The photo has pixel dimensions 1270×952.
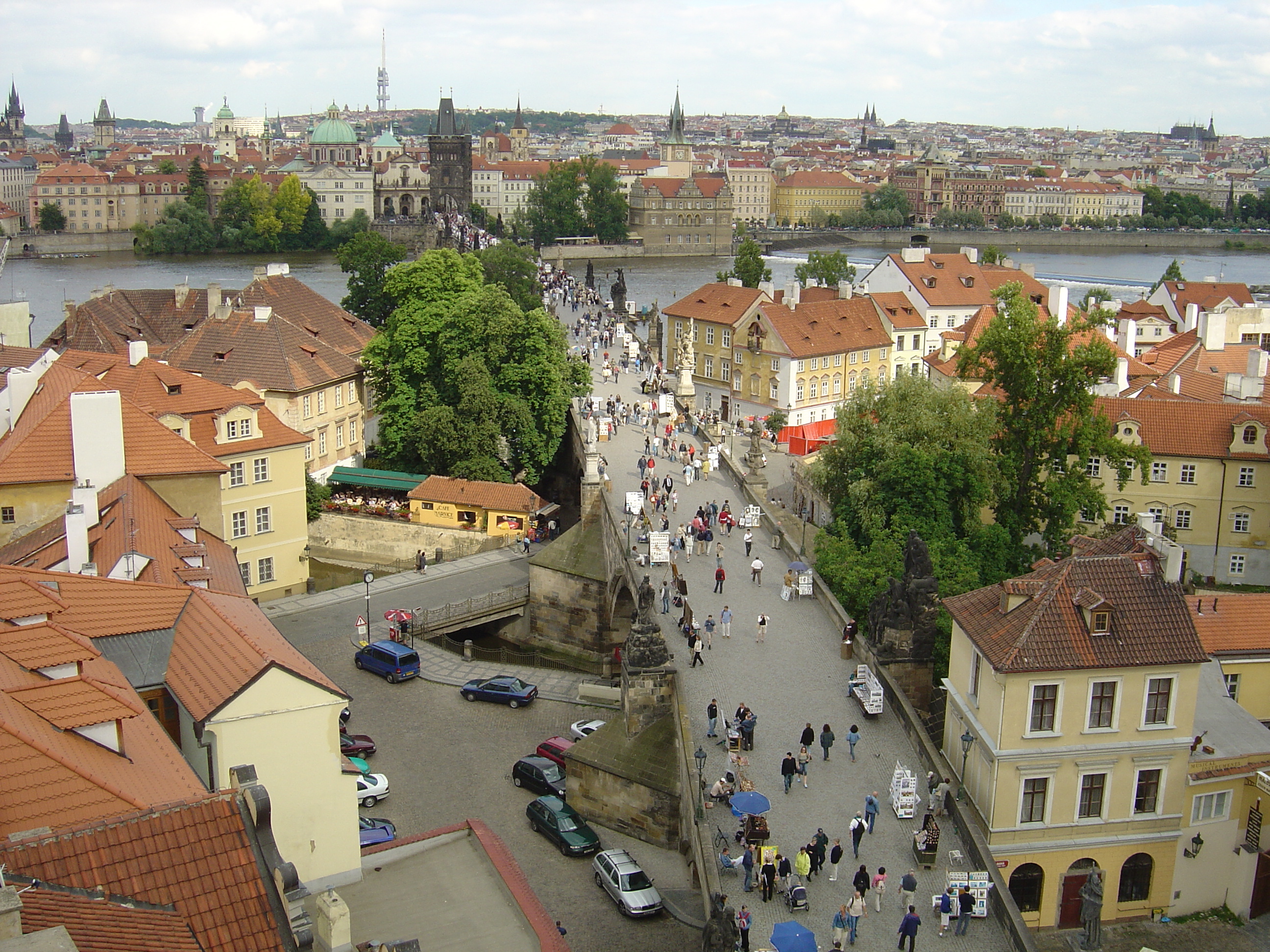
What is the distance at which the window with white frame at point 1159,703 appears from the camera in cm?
2267

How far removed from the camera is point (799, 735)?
2339cm

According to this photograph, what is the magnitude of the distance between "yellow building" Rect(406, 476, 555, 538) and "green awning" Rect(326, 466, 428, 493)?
1513 millimetres

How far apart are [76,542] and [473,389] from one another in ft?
71.4

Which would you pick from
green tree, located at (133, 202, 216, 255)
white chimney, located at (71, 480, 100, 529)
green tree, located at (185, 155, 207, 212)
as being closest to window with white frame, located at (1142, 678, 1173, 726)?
white chimney, located at (71, 480, 100, 529)

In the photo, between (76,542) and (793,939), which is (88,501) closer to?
(76,542)

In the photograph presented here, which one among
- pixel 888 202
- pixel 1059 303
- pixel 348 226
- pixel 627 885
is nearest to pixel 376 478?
pixel 627 885

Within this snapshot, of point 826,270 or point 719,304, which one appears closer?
point 719,304

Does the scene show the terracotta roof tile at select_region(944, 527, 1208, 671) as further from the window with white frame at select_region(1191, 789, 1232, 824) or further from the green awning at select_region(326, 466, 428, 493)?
A: the green awning at select_region(326, 466, 428, 493)

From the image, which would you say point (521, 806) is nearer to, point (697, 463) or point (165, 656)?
point (165, 656)

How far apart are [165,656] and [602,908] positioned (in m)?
8.50

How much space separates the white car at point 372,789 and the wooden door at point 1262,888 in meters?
16.1

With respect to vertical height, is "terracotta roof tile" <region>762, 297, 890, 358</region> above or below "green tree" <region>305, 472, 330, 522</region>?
above

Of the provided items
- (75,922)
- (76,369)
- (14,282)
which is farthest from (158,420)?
(14,282)

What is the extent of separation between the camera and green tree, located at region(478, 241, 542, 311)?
223 ft
